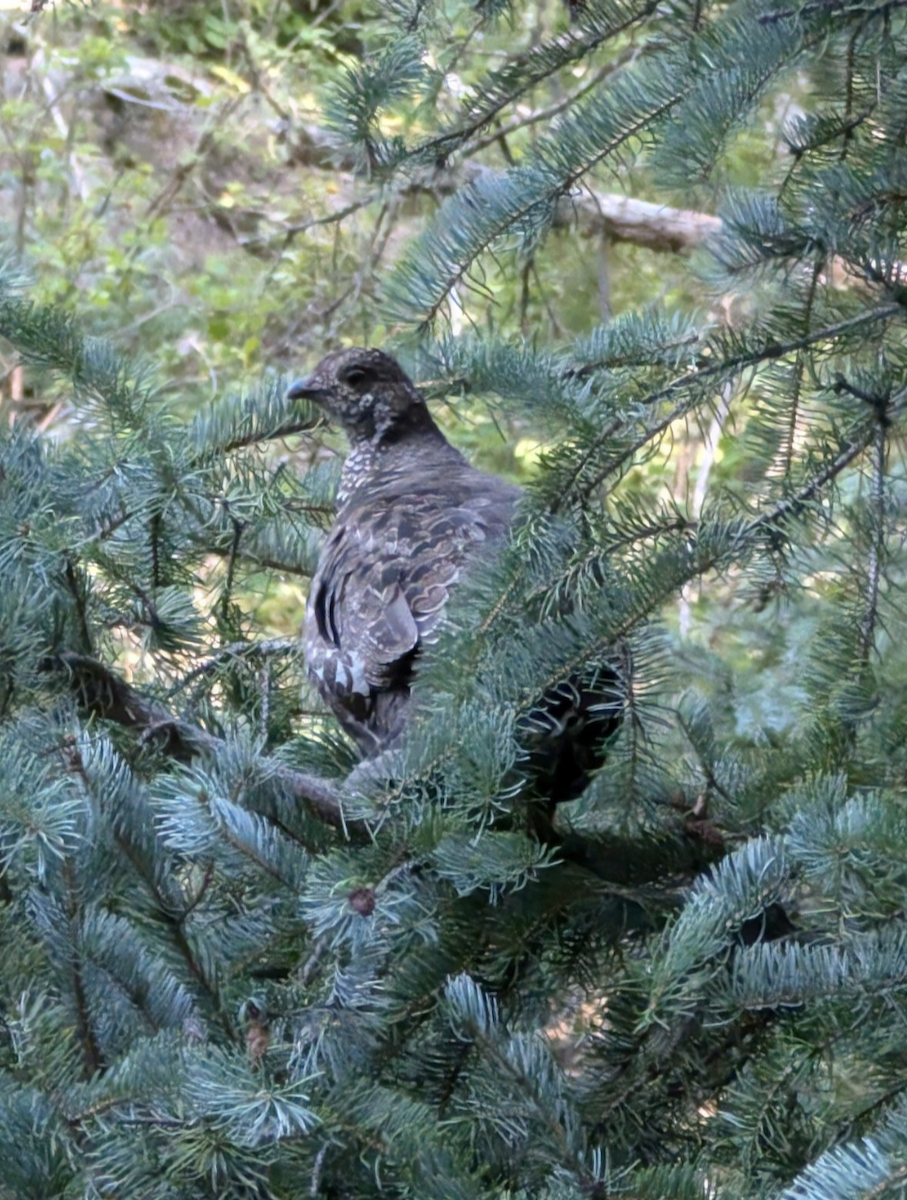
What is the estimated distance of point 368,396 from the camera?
9.07 ft

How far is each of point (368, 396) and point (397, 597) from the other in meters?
0.71

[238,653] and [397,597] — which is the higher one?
[397,597]

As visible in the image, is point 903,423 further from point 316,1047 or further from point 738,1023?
point 316,1047

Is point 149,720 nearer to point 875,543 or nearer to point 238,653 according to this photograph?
point 238,653

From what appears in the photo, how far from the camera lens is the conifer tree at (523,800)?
1.28m

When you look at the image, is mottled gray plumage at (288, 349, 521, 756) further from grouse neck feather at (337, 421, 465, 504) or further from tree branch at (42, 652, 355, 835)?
tree branch at (42, 652, 355, 835)

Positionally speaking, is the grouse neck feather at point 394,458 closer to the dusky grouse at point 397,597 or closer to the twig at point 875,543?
the dusky grouse at point 397,597

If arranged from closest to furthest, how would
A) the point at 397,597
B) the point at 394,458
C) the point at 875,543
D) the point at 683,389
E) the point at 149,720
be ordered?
1. the point at 683,389
2. the point at 875,543
3. the point at 149,720
4. the point at 397,597
5. the point at 394,458

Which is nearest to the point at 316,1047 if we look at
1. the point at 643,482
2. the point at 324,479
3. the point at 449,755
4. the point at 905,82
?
the point at 449,755

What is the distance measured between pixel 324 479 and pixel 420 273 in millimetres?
953

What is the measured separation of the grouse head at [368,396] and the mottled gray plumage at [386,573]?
0.12 ft

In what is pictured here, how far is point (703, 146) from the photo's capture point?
5.24 ft

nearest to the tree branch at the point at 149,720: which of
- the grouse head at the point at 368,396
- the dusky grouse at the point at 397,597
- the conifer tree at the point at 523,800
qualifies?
the conifer tree at the point at 523,800

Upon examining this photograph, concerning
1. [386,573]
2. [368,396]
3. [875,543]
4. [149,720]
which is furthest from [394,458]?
[875,543]
